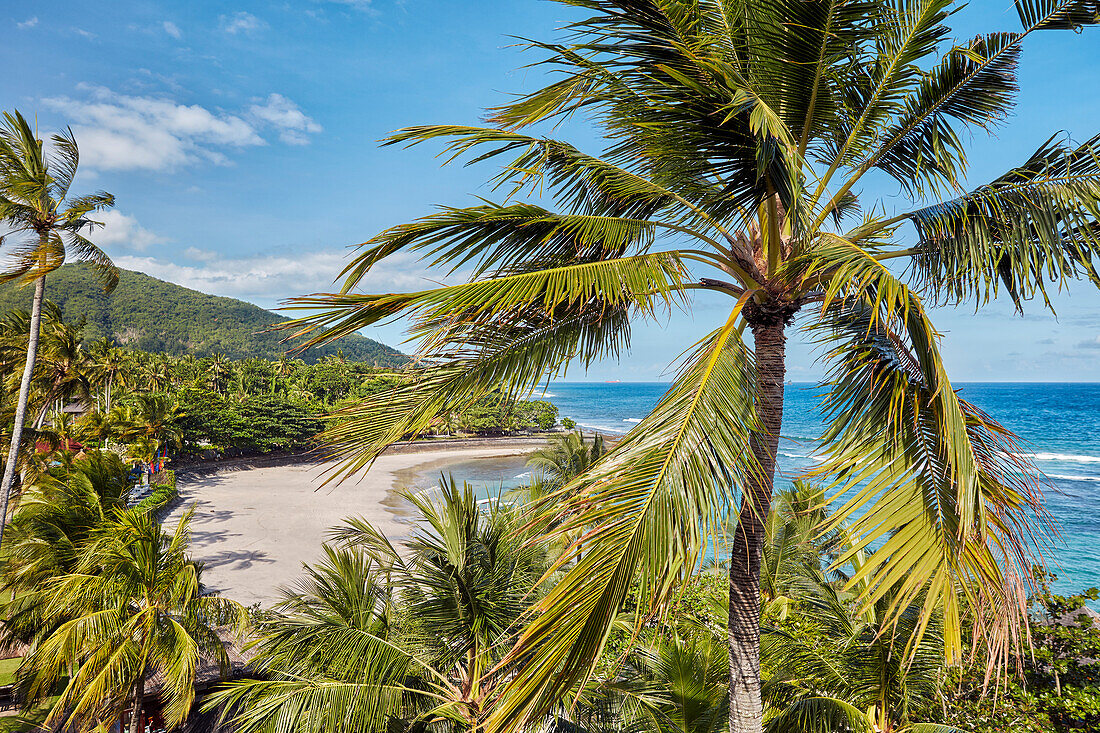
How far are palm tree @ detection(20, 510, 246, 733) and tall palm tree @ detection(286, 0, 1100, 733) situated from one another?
4653 millimetres

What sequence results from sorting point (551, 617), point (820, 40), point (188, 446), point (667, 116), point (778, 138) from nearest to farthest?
1. point (551, 617)
2. point (778, 138)
3. point (820, 40)
4. point (667, 116)
5. point (188, 446)

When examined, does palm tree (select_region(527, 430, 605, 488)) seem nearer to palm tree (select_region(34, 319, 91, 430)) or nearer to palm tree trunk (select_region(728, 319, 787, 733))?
palm tree trunk (select_region(728, 319, 787, 733))

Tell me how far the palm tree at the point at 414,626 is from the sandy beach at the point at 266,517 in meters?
5.94

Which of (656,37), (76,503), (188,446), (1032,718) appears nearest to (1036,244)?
(656,37)

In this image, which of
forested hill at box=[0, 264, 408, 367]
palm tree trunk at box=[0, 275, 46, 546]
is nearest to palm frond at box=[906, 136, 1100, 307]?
palm tree trunk at box=[0, 275, 46, 546]

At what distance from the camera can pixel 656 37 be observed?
8.06 feet

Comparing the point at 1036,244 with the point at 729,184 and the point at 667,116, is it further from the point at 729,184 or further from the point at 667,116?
the point at 667,116

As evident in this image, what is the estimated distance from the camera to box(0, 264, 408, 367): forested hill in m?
94.1

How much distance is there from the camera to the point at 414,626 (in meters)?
4.27

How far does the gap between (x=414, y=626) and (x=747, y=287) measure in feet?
11.7

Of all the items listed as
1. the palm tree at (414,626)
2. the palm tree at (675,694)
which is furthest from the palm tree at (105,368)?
the palm tree at (675,694)

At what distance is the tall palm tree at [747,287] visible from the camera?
5.87ft

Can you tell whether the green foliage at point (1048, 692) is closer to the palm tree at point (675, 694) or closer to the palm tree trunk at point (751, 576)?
the palm tree at point (675, 694)

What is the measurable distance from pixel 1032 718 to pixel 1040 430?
67.0 m
